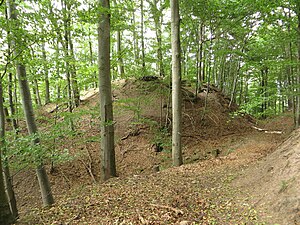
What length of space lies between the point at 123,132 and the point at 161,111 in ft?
8.02

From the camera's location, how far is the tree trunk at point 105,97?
616 cm

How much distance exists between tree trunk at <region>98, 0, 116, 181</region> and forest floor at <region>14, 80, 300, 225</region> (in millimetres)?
543

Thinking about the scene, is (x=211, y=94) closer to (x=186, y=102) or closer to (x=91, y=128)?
(x=186, y=102)

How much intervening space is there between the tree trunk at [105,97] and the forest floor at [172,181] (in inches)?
21.4

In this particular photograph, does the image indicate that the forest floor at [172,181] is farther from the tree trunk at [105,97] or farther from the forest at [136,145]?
the tree trunk at [105,97]

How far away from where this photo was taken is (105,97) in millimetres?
6301

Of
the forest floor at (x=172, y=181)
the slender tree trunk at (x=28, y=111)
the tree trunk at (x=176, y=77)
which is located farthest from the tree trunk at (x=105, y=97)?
the tree trunk at (x=176, y=77)

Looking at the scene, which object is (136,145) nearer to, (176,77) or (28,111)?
(176,77)

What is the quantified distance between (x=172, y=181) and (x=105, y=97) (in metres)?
3.29

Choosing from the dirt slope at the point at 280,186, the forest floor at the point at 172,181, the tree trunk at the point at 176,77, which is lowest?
the forest floor at the point at 172,181

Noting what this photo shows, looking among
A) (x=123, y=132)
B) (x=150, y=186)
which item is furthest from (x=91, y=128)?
(x=150, y=186)

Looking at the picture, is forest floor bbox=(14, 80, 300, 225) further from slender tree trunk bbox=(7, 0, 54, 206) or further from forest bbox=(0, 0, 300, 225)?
slender tree trunk bbox=(7, 0, 54, 206)

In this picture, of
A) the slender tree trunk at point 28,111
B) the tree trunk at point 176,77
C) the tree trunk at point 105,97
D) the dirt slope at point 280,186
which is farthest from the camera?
the tree trunk at point 176,77

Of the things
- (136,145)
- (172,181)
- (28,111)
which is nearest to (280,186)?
(172,181)
